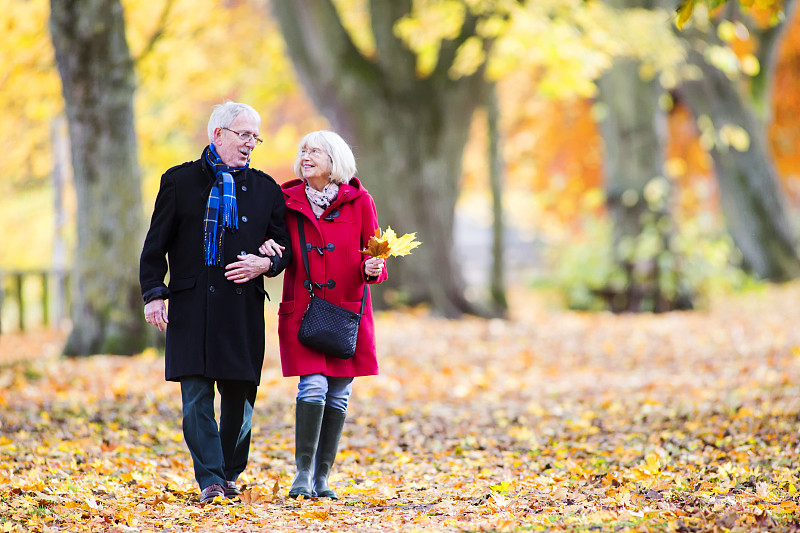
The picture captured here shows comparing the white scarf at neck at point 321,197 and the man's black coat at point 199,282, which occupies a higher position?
the white scarf at neck at point 321,197

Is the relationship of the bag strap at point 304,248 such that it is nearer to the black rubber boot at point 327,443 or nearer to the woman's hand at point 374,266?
the woman's hand at point 374,266

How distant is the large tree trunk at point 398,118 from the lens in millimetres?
13609

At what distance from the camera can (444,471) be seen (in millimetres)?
5930

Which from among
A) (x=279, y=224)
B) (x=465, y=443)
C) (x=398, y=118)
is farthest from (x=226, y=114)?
(x=398, y=118)

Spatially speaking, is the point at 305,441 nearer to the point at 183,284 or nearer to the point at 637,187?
the point at 183,284

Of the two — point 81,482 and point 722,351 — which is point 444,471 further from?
point 722,351

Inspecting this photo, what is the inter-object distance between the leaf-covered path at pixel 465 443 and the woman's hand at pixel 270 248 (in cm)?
118

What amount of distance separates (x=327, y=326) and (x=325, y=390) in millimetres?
358

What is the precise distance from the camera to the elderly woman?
4812mm

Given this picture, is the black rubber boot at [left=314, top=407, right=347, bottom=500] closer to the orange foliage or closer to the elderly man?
the elderly man

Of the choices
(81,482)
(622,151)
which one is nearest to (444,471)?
(81,482)

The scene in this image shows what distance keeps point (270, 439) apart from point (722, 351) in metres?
6.49

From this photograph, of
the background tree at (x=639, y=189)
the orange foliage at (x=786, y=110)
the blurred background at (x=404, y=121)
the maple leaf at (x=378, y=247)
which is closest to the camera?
the maple leaf at (x=378, y=247)

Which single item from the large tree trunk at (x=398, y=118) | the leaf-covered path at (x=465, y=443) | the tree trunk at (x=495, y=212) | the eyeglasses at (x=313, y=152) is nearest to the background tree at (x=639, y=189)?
the tree trunk at (x=495, y=212)
